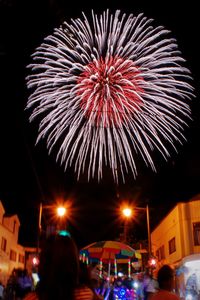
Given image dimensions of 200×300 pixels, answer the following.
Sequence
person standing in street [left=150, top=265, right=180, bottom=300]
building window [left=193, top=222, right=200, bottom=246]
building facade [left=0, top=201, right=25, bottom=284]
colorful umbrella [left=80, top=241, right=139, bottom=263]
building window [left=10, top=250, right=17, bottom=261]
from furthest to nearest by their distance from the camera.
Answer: building window [left=10, top=250, right=17, bottom=261] → building facade [left=0, top=201, right=25, bottom=284] → building window [left=193, top=222, right=200, bottom=246] → colorful umbrella [left=80, top=241, right=139, bottom=263] → person standing in street [left=150, top=265, right=180, bottom=300]

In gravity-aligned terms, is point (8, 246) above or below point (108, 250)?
above

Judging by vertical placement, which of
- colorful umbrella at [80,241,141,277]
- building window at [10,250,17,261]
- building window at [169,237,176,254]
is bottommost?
colorful umbrella at [80,241,141,277]

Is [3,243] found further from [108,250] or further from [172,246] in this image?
[108,250]

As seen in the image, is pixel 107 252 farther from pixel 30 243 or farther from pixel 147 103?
pixel 30 243

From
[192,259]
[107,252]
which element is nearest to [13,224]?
[107,252]

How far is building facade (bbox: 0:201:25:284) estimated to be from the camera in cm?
3834

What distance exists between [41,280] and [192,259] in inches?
677

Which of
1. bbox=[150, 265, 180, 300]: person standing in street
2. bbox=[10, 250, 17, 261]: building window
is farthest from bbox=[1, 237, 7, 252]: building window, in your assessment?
bbox=[150, 265, 180, 300]: person standing in street

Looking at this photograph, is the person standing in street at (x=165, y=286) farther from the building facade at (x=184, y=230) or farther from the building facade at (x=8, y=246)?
the building facade at (x=8, y=246)

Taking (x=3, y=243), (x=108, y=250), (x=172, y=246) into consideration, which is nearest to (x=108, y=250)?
(x=108, y=250)

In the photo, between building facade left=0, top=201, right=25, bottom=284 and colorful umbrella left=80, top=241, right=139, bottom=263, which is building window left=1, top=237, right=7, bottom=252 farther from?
colorful umbrella left=80, top=241, right=139, bottom=263

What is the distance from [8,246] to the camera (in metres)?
42.3

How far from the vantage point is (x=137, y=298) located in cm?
1689

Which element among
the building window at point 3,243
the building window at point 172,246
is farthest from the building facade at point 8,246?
the building window at point 172,246
